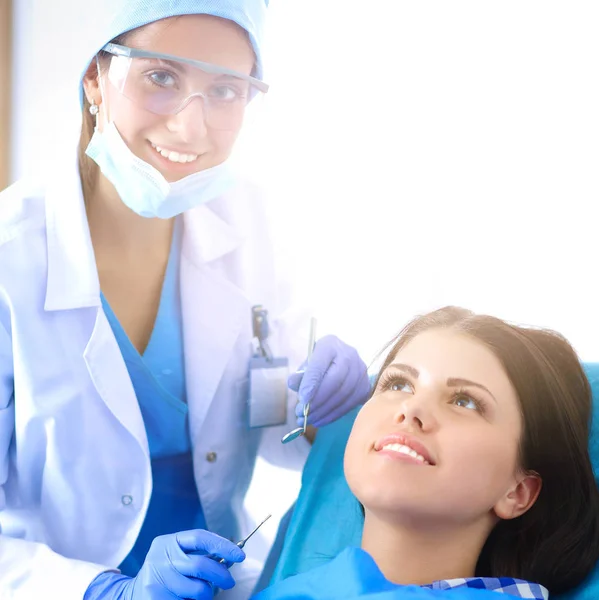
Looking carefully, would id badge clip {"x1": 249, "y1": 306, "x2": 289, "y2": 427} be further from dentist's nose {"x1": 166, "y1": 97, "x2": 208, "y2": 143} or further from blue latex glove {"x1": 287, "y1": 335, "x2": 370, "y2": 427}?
dentist's nose {"x1": 166, "y1": 97, "x2": 208, "y2": 143}

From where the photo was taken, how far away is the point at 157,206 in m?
1.40

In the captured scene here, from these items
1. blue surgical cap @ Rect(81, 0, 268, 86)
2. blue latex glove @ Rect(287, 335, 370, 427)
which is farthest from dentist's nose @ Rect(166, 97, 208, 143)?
blue latex glove @ Rect(287, 335, 370, 427)

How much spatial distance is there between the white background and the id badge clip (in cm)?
45

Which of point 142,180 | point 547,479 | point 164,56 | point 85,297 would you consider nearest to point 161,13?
point 164,56

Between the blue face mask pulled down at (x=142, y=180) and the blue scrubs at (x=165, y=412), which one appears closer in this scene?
the blue face mask pulled down at (x=142, y=180)

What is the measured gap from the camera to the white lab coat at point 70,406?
51.8 inches

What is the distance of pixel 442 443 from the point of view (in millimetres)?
1090

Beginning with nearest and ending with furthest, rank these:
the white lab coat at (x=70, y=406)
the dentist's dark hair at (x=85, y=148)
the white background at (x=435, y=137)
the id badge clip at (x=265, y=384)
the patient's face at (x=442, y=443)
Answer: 1. the patient's face at (x=442, y=443)
2. the white lab coat at (x=70, y=406)
3. the dentist's dark hair at (x=85, y=148)
4. the id badge clip at (x=265, y=384)
5. the white background at (x=435, y=137)

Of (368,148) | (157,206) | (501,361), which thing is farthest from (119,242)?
(368,148)

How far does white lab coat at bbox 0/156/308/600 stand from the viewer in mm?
1314

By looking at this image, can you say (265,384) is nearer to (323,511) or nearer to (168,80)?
(323,511)

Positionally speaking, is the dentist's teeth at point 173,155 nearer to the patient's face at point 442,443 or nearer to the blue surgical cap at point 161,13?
the blue surgical cap at point 161,13

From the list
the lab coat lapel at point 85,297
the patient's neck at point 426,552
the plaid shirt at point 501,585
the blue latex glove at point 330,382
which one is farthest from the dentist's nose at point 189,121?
the plaid shirt at point 501,585

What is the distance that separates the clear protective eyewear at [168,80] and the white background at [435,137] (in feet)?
1.96
